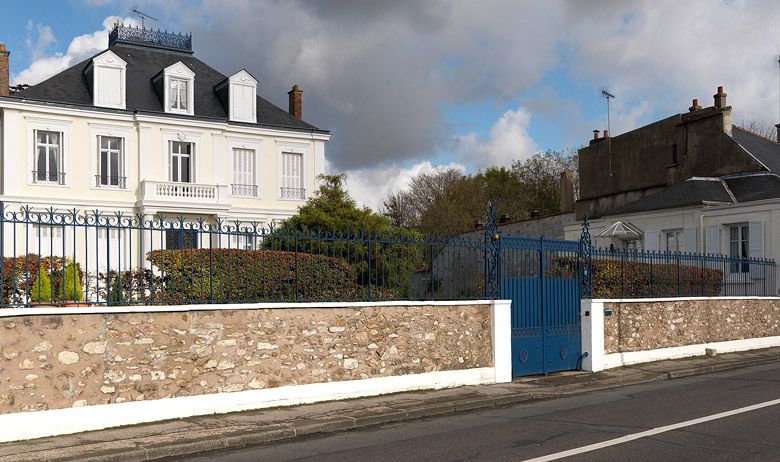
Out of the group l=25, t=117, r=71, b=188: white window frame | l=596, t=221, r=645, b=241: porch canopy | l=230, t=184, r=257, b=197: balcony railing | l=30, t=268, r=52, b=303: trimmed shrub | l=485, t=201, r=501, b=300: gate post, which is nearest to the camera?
l=30, t=268, r=52, b=303: trimmed shrub

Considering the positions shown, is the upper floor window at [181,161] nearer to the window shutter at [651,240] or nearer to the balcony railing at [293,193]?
the balcony railing at [293,193]

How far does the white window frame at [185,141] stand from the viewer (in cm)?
3178

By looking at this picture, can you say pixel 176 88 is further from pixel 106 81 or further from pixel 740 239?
pixel 740 239

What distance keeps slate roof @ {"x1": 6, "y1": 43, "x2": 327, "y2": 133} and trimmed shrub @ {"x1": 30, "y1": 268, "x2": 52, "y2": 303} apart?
70.7ft

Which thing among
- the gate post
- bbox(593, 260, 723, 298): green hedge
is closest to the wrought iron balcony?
bbox(593, 260, 723, 298): green hedge

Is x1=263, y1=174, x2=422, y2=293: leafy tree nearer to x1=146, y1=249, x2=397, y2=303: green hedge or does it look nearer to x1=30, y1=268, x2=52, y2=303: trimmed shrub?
x1=146, y1=249, x2=397, y2=303: green hedge

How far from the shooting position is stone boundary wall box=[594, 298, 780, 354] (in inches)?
656

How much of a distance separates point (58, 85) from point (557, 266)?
2274cm

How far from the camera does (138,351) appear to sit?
9883 millimetres

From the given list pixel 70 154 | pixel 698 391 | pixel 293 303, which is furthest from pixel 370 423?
pixel 70 154

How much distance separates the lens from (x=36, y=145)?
96.8 ft

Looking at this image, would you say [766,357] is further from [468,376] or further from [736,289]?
[468,376]

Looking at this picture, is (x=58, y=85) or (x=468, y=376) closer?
(x=468, y=376)

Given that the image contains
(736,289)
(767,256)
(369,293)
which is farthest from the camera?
(767,256)
